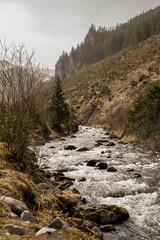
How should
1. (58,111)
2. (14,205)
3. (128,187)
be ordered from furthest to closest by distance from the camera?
(58,111)
(128,187)
(14,205)

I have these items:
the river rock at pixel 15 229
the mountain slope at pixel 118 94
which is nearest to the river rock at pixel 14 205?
the river rock at pixel 15 229

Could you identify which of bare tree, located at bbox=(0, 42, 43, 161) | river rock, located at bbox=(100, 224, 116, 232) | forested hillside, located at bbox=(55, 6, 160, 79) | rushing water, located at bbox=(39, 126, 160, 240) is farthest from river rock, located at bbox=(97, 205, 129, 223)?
forested hillside, located at bbox=(55, 6, 160, 79)

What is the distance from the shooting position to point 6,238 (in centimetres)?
232

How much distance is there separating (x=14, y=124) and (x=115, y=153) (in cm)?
1117

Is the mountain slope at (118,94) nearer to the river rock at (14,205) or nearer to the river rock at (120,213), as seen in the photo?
the river rock at (120,213)

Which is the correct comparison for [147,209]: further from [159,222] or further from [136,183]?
[136,183]

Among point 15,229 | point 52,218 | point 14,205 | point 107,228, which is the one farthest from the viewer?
point 107,228

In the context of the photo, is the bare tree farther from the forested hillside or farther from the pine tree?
the forested hillside

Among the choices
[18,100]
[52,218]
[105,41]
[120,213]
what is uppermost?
[105,41]

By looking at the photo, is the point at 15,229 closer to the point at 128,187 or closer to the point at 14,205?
the point at 14,205

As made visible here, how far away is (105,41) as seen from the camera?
4003 inches

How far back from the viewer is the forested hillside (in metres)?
70.4

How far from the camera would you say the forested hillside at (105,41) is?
70.4m

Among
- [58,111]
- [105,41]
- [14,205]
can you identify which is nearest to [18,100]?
[14,205]
